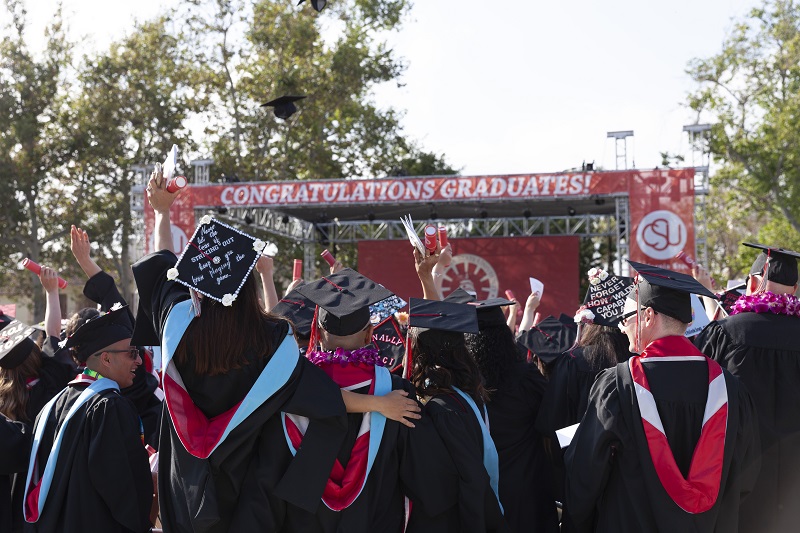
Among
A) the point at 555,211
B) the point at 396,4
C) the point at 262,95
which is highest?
the point at 396,4

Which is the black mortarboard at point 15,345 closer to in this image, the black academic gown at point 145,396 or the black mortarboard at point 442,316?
the black academic gown at point 145,396

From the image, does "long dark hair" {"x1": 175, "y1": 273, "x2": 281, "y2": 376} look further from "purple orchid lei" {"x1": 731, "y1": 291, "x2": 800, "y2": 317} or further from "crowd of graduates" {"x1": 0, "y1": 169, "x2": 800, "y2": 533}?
"purple orchid lei" {"x1": 731, "y1": 291, "x2": 800, "y2": 317}

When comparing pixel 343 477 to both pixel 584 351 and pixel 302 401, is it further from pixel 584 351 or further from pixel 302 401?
pixel 584 351

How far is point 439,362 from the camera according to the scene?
3410 millimetres

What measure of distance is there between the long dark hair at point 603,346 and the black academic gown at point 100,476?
2258 mm

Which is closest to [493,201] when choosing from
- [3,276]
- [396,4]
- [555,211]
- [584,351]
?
[555,211]

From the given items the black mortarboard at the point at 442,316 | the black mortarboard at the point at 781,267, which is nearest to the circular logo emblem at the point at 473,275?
the black mortarboard at the point at 781,267

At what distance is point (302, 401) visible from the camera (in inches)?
119

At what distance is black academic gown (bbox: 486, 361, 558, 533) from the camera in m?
4.10

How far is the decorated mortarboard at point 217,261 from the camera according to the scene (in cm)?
298

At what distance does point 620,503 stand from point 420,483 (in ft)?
2.59

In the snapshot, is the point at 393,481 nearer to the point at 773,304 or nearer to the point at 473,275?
the point at 773,304

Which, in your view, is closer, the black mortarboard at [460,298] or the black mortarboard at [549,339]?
the black mortarboard at [460,298]

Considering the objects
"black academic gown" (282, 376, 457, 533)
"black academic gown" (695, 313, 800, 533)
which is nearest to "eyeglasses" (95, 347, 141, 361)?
"black academic gown" (282, 376, 457, 533)
